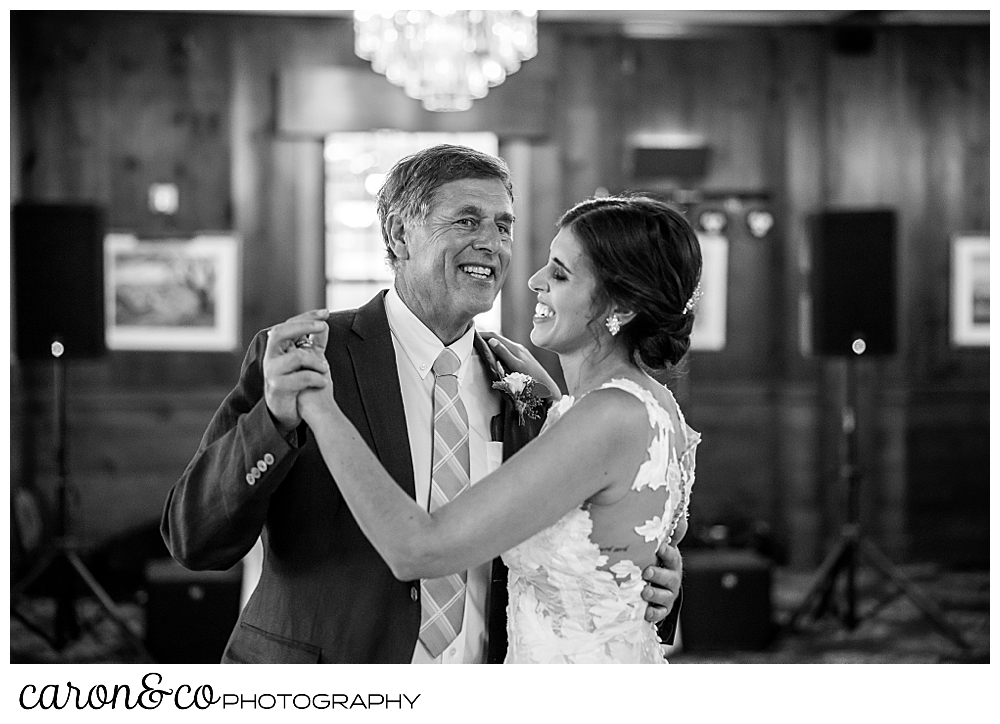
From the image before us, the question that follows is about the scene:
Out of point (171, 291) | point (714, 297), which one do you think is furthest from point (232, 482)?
point (714, 297)

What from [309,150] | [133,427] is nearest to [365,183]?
[309,150]

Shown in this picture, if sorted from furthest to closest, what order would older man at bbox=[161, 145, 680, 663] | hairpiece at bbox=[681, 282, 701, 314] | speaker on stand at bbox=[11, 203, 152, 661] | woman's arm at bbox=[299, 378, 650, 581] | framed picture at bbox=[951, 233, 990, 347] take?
framed picture at bbox=[951, 233, 990, 347] < speaker on stand at bbox=[11, 203, 152, 661] < hairpiece at bbox=[681, 282, 701, 314] < older man at bbox=[161, 145, 680, 663] < woman's arm at bbox=[299, 378, 650, 581]

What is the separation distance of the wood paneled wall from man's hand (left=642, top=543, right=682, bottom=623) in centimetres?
495

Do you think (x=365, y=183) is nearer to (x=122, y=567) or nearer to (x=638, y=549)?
(x=122, y=567)

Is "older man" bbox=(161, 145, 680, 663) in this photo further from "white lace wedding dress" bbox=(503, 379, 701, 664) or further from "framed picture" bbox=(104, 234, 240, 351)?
"framed picture" bbox=(104, 234, 240, 351)

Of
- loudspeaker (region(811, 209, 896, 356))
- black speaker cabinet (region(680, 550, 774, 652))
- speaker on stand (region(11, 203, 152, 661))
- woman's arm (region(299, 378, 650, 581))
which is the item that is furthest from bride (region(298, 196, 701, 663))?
loudspeaker (region(811, 209, 896, 356))

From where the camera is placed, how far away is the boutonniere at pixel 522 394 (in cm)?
221

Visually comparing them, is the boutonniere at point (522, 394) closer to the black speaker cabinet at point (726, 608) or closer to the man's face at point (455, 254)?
the man's face at point (455, 254)

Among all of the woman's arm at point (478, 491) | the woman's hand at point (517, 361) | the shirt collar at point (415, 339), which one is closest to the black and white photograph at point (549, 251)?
the woman's hand at point (517, 361)

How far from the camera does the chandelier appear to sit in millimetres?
4832

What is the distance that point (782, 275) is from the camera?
7469 millimetres

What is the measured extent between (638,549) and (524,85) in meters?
5.64

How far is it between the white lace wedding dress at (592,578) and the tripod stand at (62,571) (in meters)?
3.38

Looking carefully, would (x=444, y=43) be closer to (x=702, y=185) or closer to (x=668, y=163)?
(x=668, y=163)
